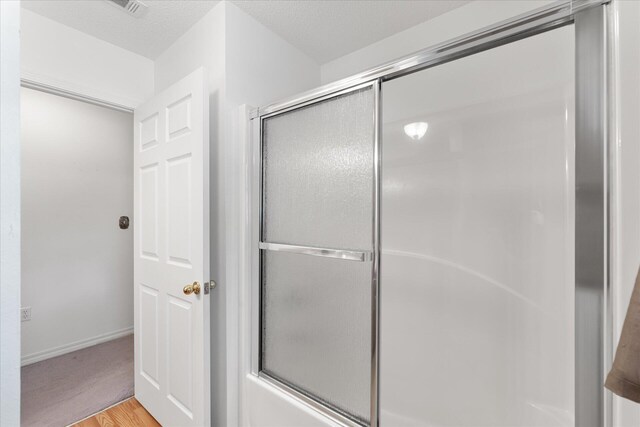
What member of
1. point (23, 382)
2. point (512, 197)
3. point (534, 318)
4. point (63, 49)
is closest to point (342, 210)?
point (512, 197)

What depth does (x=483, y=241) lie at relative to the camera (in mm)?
1573

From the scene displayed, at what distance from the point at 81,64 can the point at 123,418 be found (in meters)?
2.16

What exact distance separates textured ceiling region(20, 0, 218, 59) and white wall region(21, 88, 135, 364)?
4.21 feet

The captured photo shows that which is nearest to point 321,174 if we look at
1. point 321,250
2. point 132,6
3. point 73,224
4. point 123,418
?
point 321,250

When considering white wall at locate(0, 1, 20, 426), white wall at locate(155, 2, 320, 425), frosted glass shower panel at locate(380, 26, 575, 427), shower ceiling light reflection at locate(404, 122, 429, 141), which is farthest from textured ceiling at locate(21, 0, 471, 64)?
white wall at locate(0, 1, 20, 426)

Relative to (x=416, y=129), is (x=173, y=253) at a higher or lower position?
lower

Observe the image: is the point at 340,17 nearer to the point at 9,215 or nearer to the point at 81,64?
the point at 81,64

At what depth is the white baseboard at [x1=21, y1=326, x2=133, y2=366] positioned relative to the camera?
8.03ft

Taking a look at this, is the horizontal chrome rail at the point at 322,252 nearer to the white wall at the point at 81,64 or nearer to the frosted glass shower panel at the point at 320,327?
the frosted glass shower panel at the point at 320,327

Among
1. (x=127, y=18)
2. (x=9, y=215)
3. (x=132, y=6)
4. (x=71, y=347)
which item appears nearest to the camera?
(x=9, y=215)

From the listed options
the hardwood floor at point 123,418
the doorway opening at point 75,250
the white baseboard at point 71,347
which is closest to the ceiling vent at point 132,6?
the doorway opening at point 75,250

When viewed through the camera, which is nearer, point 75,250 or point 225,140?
point 225,140

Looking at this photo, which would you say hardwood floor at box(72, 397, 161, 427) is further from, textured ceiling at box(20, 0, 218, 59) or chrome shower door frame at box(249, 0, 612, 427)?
textured ceiling at box(20, 0, 218, 59)

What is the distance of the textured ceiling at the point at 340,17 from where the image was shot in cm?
163
